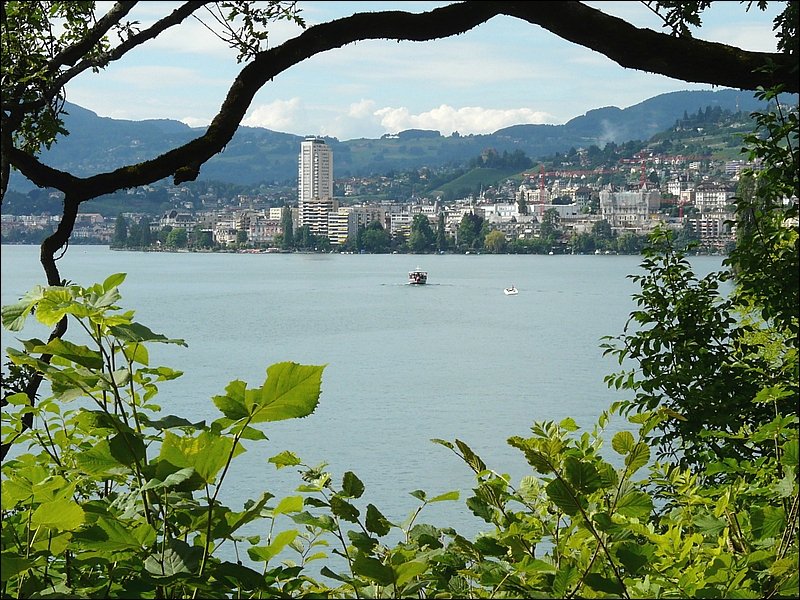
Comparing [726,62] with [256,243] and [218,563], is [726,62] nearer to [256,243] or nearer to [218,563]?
[218,563]

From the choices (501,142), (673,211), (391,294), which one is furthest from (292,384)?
(501,142)

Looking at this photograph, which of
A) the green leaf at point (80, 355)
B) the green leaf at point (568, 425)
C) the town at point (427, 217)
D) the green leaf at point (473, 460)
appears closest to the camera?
the green leaf at point (80, 355)

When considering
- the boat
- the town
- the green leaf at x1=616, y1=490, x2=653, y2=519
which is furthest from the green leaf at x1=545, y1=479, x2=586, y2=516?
the town

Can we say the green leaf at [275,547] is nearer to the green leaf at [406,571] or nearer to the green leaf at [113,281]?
the green leaf at [406,571]

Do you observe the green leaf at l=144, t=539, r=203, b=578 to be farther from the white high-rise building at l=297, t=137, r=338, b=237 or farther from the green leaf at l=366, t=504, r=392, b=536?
the white high-rise building at l=297, t=137, r=338, b=237

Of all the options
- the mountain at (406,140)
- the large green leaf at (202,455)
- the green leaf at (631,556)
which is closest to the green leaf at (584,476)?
the green leaf at (631,556)

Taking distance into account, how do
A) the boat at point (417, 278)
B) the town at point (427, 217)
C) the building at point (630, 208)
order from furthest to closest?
the town at point (427, 217) → the building at point (630, 208) → the boat at point (417, 278)
